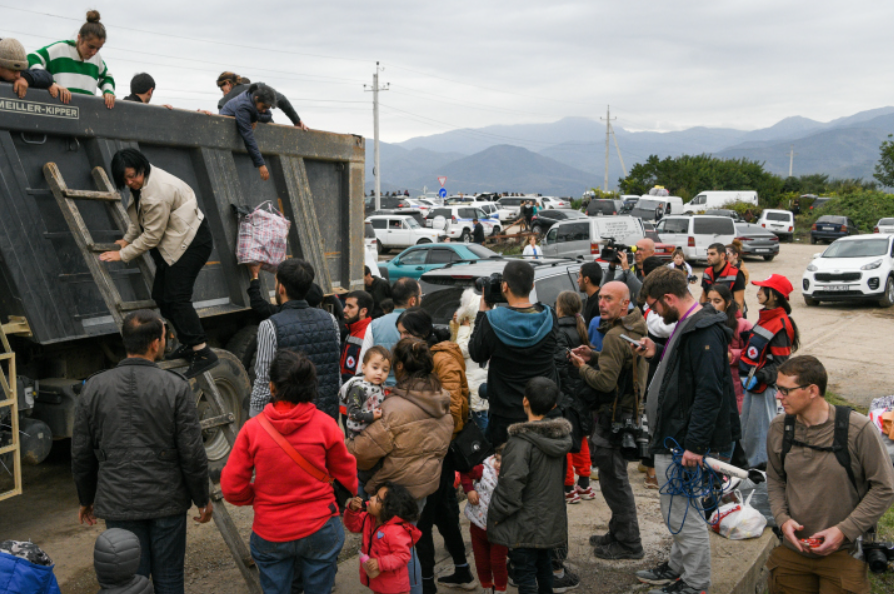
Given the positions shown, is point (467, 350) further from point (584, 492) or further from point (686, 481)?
point (686, 481)

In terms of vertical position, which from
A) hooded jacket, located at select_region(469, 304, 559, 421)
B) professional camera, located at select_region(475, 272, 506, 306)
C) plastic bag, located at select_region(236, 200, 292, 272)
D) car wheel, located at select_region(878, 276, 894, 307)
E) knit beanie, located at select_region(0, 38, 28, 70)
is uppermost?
knit beanie, located at select_region(0, 38, 28, 70)

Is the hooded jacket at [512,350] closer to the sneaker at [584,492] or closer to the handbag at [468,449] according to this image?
the handbag at [468,449]

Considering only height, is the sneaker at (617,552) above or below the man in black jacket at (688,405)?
below

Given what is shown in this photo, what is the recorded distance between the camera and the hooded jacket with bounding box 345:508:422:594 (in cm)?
351

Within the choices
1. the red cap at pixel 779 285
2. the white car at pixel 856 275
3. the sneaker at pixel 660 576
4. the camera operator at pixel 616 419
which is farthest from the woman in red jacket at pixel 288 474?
the white car at pixel 856 275

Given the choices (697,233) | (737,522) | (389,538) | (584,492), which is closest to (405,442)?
(389,538)

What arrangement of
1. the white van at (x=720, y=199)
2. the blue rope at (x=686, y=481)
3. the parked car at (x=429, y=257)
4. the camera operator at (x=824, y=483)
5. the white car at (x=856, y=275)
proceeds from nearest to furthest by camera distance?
1. the camera operator at (x=824, y=483)
2. the blue rope at (x=686, y=481)
3. the parked car at (x=429, y=257)
4. the white car at (x=856, y=275)
5. the white van at (x=720, y=199)

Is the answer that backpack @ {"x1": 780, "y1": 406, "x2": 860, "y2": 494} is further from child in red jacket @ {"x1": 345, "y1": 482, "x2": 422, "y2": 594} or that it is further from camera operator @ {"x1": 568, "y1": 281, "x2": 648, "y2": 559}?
child in red jacket @ {"x1": 345, "y1": 482, "x2": 422, "y2": 594}

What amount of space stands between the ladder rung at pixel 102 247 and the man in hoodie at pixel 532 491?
3069 mm

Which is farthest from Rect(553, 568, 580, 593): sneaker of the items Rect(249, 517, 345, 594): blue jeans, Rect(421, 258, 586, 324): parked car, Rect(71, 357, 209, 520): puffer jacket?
Rect(421, 258, 586, 324): parked car

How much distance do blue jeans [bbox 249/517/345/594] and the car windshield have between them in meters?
17.1

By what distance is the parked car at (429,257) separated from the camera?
15688 mm

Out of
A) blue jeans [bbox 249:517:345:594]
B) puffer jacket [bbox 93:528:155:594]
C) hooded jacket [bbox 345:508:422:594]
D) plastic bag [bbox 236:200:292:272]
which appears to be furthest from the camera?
plastic bag [bbox 236:200:292:272]

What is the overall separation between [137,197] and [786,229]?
34030 mm
